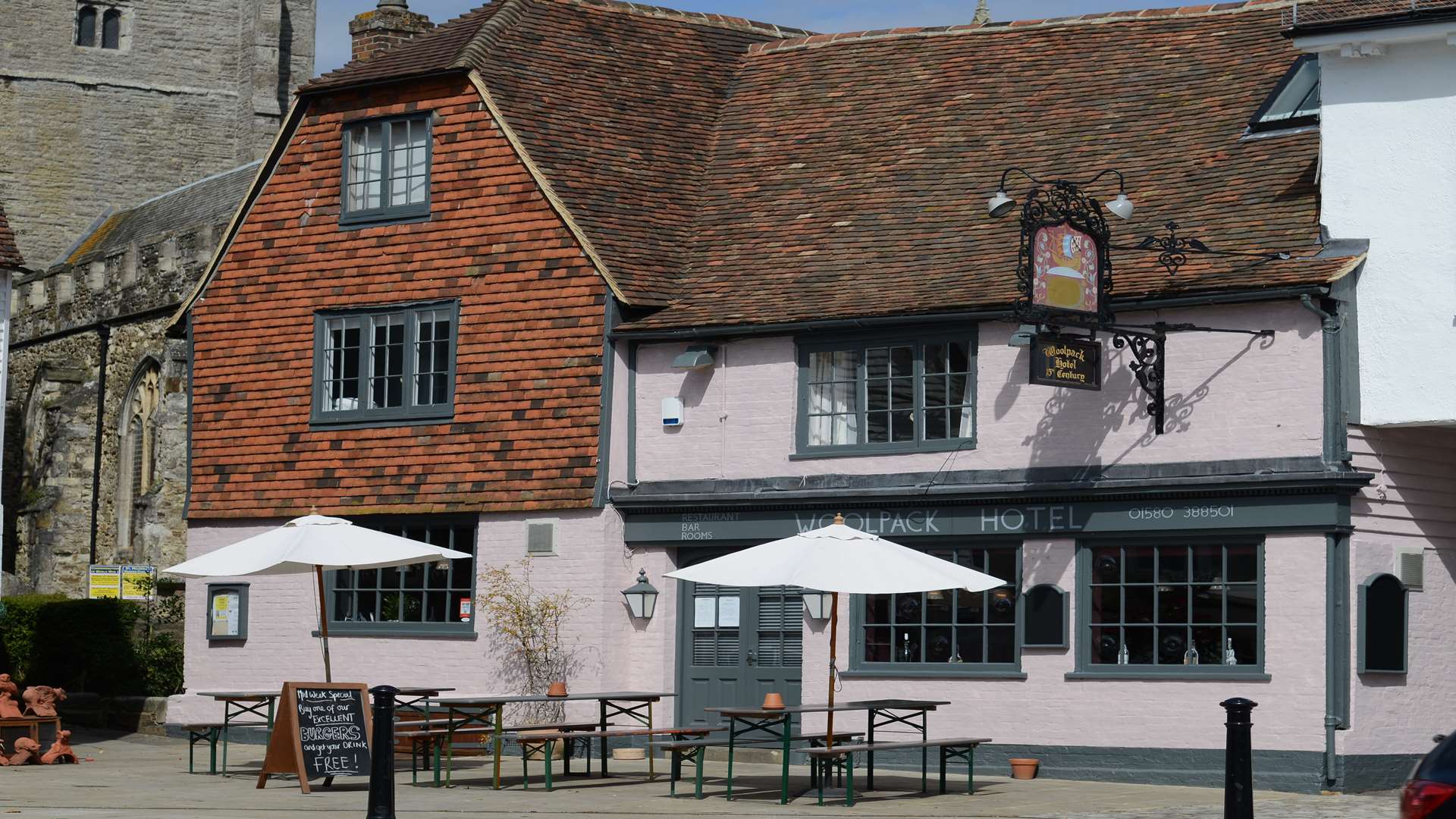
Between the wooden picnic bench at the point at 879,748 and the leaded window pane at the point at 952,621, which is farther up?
the leaded window pane at the point at 952,621

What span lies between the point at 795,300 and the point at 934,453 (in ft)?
6.75

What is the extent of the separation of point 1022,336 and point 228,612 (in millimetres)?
9844

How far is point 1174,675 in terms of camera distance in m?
18.0

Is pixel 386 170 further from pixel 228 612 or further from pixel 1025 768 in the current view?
pixel 1025 768

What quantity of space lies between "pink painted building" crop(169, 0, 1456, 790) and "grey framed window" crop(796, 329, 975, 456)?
0.04 m

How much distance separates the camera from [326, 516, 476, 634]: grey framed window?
858 inches

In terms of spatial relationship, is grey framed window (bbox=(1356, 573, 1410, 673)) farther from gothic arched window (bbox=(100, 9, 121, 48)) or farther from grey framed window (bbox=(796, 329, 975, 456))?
gothic arched window (bbox=(100, 9, 121, 48))

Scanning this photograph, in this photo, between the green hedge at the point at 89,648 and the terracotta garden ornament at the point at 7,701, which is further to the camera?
the green hedge at the point at 89,648

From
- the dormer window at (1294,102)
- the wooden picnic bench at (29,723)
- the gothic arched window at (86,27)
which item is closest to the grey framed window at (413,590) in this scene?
the wooden picnic bench at (29,723)

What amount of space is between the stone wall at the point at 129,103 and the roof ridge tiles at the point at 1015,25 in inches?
1149

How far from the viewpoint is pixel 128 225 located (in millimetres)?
46656

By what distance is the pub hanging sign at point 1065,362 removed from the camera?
688 inches

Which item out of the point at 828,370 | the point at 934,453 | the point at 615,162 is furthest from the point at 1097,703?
the point at 615,162

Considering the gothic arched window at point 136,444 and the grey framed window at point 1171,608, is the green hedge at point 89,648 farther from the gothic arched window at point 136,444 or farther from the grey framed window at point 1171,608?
the grey framed window at point 1171,608
